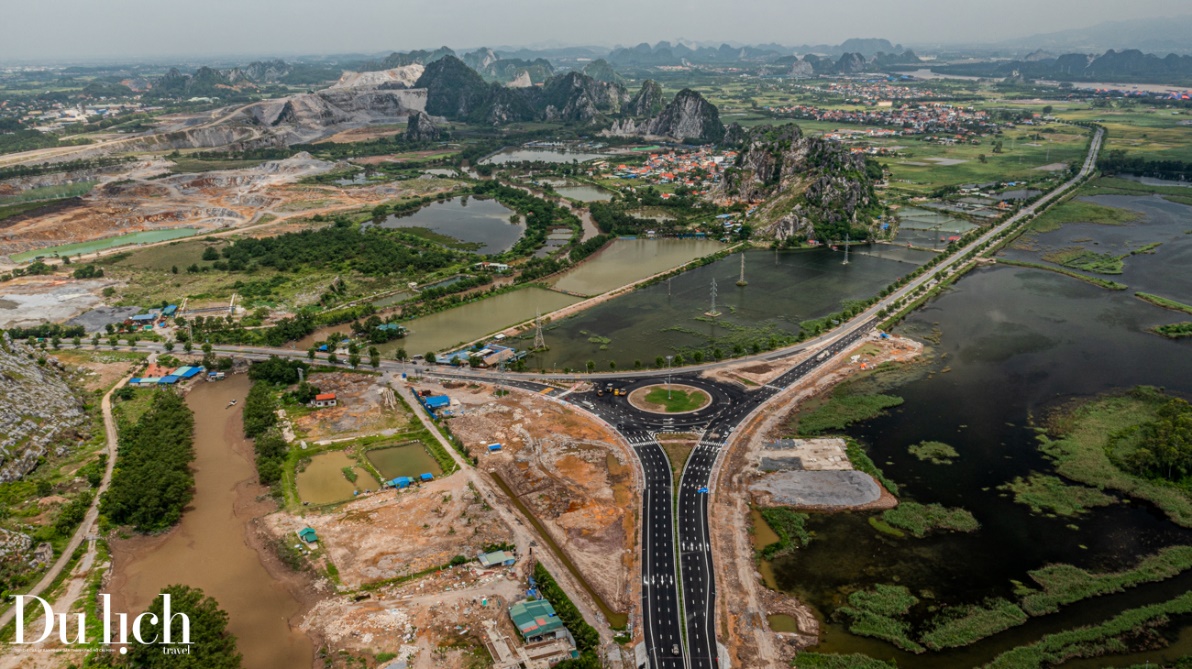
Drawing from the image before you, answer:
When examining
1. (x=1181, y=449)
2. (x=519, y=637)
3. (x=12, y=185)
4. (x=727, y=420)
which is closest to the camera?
(x=519, y=637)

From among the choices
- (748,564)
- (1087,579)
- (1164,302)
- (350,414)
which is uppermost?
(1164,302)

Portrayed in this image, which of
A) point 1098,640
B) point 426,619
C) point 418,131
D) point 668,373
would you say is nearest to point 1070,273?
point 668,373

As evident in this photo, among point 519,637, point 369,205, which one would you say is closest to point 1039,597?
point 519,637

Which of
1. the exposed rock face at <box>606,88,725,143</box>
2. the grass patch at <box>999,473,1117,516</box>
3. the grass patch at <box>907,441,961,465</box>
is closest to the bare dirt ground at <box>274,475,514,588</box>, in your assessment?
the grass patch at <box>907,441,961,465</box>

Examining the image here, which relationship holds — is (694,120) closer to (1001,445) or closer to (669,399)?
(669,399)

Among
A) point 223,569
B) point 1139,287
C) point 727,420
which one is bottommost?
Answer: point 223,569

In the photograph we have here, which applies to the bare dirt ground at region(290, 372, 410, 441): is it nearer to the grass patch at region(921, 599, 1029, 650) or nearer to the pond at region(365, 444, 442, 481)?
the pond at region(365, 444, 442, 481)

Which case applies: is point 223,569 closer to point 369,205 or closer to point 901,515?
point 901,515
